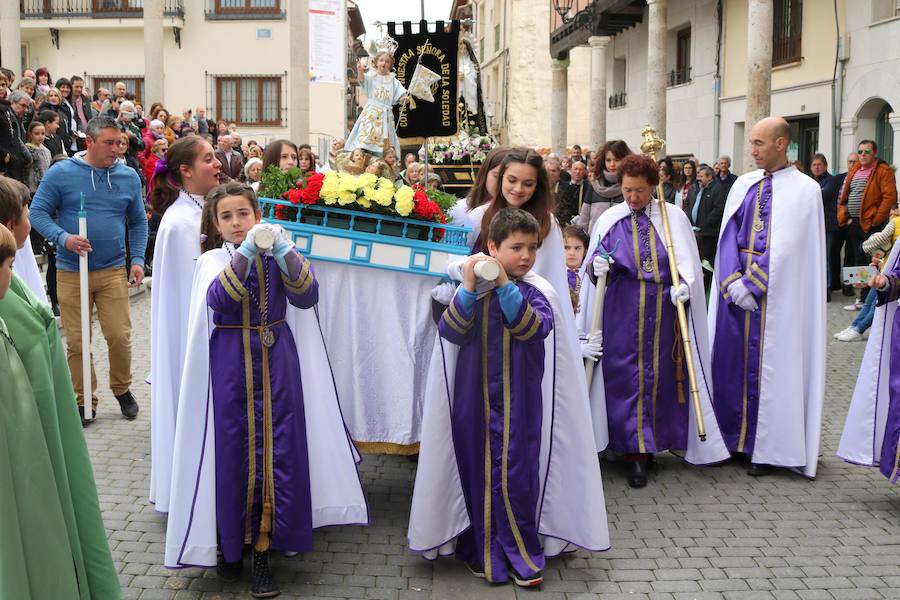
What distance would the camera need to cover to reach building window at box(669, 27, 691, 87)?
21.7 m

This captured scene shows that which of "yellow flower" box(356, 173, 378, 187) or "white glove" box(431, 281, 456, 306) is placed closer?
"white glove" box(431, 281, 456, 306)

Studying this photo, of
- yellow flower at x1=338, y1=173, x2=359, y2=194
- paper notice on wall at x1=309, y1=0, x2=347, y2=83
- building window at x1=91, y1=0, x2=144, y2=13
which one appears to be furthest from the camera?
building window at x1=91, y1=0, x2=144, y2=13

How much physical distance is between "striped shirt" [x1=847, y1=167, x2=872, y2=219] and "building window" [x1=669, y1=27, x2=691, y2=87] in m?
8.88

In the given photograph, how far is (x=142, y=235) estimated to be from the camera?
23.5ft

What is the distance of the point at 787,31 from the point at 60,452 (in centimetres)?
1663

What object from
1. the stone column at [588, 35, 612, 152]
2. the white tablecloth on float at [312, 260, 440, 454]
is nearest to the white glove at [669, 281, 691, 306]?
the white tablecloth on float at [312, 260, 440, 454]

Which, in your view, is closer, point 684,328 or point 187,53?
point 684,328

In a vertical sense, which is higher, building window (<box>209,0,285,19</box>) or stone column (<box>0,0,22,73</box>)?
building window (<box>209,0,285,19</box>)

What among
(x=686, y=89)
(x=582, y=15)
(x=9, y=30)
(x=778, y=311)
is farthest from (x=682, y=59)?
(x=778, y=311)

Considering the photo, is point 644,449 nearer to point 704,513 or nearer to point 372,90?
point 704,513

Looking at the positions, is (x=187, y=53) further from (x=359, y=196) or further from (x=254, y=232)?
(x=254, y=232)

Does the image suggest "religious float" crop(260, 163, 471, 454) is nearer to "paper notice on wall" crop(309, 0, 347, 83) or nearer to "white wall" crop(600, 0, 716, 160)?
"white wall" crop(600, 0, 716, 160)

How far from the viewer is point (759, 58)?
15.1 m

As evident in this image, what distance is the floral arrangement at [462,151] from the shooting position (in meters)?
15.4
